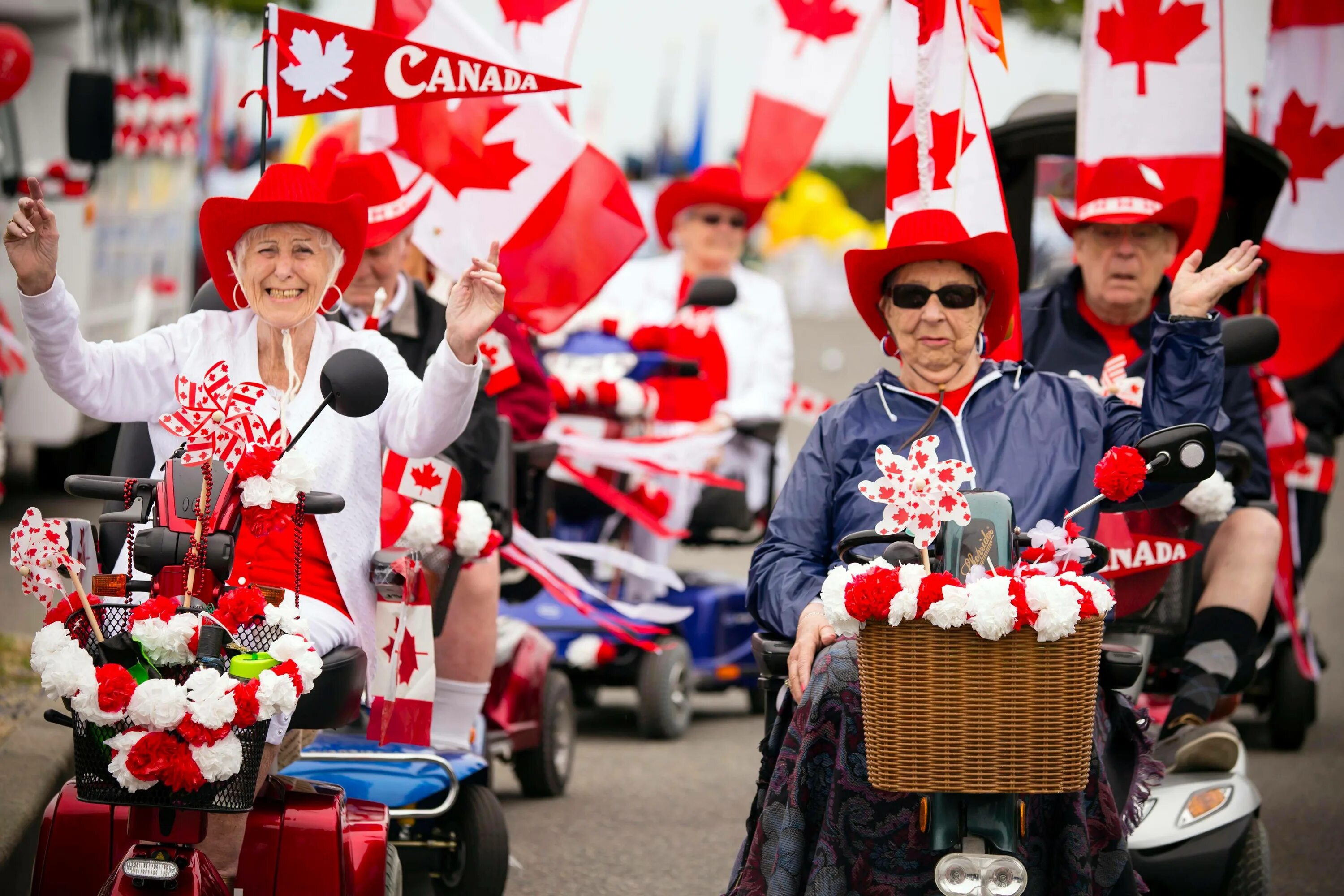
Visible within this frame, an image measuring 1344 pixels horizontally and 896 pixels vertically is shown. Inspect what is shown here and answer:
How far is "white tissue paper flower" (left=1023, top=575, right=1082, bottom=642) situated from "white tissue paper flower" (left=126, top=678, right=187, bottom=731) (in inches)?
61.1

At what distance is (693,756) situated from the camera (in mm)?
8008

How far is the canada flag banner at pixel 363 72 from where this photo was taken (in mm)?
4785

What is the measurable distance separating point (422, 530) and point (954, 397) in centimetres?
162

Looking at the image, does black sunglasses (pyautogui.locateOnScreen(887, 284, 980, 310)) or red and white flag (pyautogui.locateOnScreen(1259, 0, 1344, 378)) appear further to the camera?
red and white flag (pyautogui.locateOnScreen(1259, 0, 1344, 378))

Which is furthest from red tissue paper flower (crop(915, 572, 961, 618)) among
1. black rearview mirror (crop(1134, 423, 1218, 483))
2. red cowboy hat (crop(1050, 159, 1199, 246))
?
red cowboy hat (crop(1050, 159, 1199, 246))

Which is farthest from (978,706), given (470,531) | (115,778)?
(470,531)

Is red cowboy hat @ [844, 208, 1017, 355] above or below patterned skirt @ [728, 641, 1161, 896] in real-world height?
above

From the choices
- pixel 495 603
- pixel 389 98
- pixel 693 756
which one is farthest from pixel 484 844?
pixel 693 756

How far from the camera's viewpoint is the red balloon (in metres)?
8.10

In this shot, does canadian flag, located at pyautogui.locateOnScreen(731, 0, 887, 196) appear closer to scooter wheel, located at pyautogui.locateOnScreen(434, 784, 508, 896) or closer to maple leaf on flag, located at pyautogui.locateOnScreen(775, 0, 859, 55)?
maple leaf on flag, located at pyautogui.locateOnScreen(775, 0, 859, 55)

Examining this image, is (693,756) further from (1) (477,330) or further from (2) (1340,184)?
Answer: (1) (477,330)

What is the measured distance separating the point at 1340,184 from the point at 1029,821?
4.43 metres

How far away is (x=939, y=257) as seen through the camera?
14.8 feet

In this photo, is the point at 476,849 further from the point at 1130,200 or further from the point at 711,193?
the point at 711,193
